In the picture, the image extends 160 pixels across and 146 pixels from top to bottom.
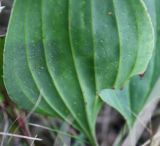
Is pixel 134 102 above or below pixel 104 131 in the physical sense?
above

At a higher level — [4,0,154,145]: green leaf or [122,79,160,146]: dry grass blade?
[4,0,154,145]: green leaf

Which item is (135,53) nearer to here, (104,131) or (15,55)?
(15,55)

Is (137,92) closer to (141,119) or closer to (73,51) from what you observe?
(141,119)

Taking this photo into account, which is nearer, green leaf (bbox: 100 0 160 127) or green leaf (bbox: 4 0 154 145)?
green leaf (bbox: 4 0 154 145)

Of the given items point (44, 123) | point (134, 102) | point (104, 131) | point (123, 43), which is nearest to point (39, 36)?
point (123, 43)

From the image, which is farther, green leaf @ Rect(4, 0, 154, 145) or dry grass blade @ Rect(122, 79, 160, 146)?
dry grass blade @ Rect(122, 79, 160, 146)

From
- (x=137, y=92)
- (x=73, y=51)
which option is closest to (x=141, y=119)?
(x=137, y=92)

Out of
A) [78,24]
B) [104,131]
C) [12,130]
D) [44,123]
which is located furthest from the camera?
[104,131]
